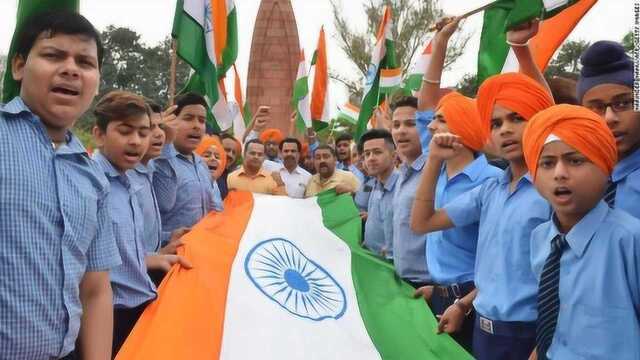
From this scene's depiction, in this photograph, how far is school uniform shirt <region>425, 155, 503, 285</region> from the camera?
3283mm

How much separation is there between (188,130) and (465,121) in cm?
210

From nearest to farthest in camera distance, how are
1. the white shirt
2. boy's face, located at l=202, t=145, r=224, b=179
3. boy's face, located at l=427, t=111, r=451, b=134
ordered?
boy's face, located at l=427, t=111, r=451, b=134
boy's face, located at l=202, t=145, r=224, b=179
the white shirt

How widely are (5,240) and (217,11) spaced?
4.83m

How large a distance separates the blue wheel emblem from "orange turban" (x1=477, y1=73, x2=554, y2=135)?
1.44 meters

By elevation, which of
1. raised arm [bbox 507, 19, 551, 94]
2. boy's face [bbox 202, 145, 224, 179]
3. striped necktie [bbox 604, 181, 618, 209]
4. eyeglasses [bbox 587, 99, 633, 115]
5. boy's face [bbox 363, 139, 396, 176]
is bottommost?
boy's face [bbox 202, 145, 224, 179]

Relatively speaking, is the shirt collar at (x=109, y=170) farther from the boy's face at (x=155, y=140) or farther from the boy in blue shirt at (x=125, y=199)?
the boy's face at (x=155, y=140)

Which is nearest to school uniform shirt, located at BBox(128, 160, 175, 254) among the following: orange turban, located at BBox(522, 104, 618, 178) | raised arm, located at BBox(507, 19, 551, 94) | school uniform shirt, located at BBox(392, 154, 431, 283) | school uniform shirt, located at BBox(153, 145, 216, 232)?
school uniform shirt, located at BBox(153, 145, 216, 232)

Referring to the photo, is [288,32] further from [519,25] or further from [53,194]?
[53,194]

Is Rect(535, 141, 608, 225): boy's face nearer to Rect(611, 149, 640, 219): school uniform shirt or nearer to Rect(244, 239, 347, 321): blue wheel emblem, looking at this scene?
Rect(611, 149, 640, 219): school uniform shirt

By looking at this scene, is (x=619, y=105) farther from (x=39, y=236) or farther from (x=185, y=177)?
(x=185, y=177)

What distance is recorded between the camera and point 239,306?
3412 millimetres

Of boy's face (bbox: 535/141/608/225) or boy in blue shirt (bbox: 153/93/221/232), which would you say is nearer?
boy's face (bbox: 535/141/608/225)

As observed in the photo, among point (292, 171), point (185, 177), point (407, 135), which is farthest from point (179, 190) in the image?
point (292, 171)

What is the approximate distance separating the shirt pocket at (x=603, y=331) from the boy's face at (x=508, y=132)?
0.83m
